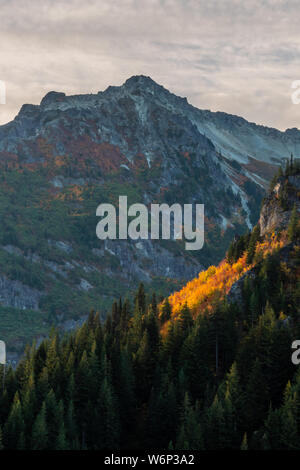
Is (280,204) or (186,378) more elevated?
(280,204)

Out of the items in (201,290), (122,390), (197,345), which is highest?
(201,290)

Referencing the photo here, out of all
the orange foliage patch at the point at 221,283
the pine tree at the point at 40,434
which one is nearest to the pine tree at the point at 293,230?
the orange foliage patch at the point at 221,283

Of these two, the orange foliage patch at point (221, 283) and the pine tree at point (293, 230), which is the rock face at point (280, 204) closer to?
the orange foliage patch at point (221, 283)

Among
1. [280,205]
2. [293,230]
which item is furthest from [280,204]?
[293,230]

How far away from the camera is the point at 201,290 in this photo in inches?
4641

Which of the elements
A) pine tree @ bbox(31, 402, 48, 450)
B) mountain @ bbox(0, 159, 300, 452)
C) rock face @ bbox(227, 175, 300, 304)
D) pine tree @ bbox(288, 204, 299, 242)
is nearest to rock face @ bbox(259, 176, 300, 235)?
rock face @ bbox(227, 175, 300, 304)

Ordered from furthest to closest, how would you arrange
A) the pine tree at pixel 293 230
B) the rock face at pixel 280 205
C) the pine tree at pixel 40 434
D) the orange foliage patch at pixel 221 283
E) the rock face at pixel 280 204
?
1. the rock face at pixel 280 205
2. the rock face at pixel 280 204
3. the pine tree at pixel 293 230
4. the orange foliage patch at pixel 221 283
5. the pine tree at pixel 40 434

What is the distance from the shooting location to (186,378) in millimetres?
90625

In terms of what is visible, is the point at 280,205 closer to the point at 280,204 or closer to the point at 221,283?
the point at 280,204

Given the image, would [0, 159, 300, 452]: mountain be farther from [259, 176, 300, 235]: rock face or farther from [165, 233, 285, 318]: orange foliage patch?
[259, 176, 300, 235]: rock face

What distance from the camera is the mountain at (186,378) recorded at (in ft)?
258
